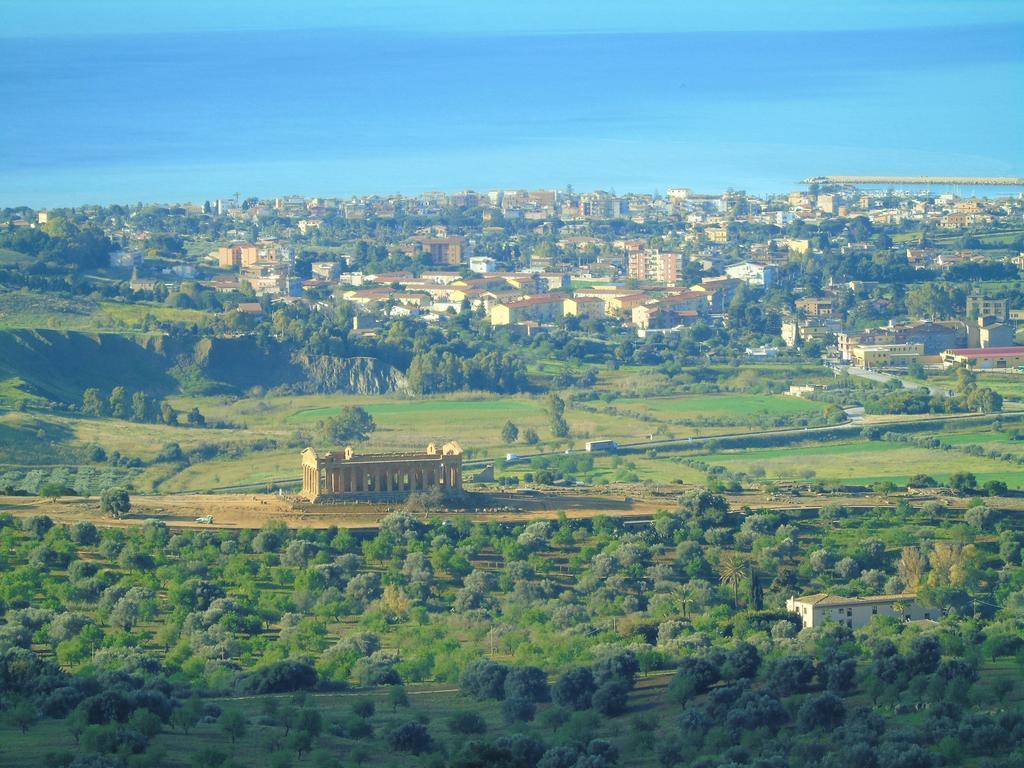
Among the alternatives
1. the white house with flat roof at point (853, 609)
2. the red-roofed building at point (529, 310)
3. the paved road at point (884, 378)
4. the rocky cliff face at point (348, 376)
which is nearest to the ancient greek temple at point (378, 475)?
the white house with flat roof at point (853, 609)

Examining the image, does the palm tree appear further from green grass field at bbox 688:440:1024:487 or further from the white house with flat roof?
green grass field at bbox 688:440:1024:487

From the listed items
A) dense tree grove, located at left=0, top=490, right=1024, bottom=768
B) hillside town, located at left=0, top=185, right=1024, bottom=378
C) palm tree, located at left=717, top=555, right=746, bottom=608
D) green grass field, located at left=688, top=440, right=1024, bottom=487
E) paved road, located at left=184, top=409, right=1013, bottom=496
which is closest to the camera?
dense tree grove, located at left=0, top=490, right=1024, bottom=768

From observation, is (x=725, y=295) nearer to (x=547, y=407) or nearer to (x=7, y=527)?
(x=547, y=407)

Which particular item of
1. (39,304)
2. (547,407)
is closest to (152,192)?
(39,304)

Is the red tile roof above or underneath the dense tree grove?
above

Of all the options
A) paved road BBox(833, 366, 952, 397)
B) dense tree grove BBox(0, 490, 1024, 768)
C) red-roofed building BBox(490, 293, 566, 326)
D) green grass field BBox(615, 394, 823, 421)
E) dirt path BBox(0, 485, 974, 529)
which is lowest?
dense tree grove BBox(0, 490, 1024, 768)

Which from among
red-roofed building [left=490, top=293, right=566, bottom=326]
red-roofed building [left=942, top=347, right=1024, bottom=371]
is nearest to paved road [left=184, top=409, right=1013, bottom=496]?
red-roofed building [left=942, top=347, right=1024, bottom=371]
